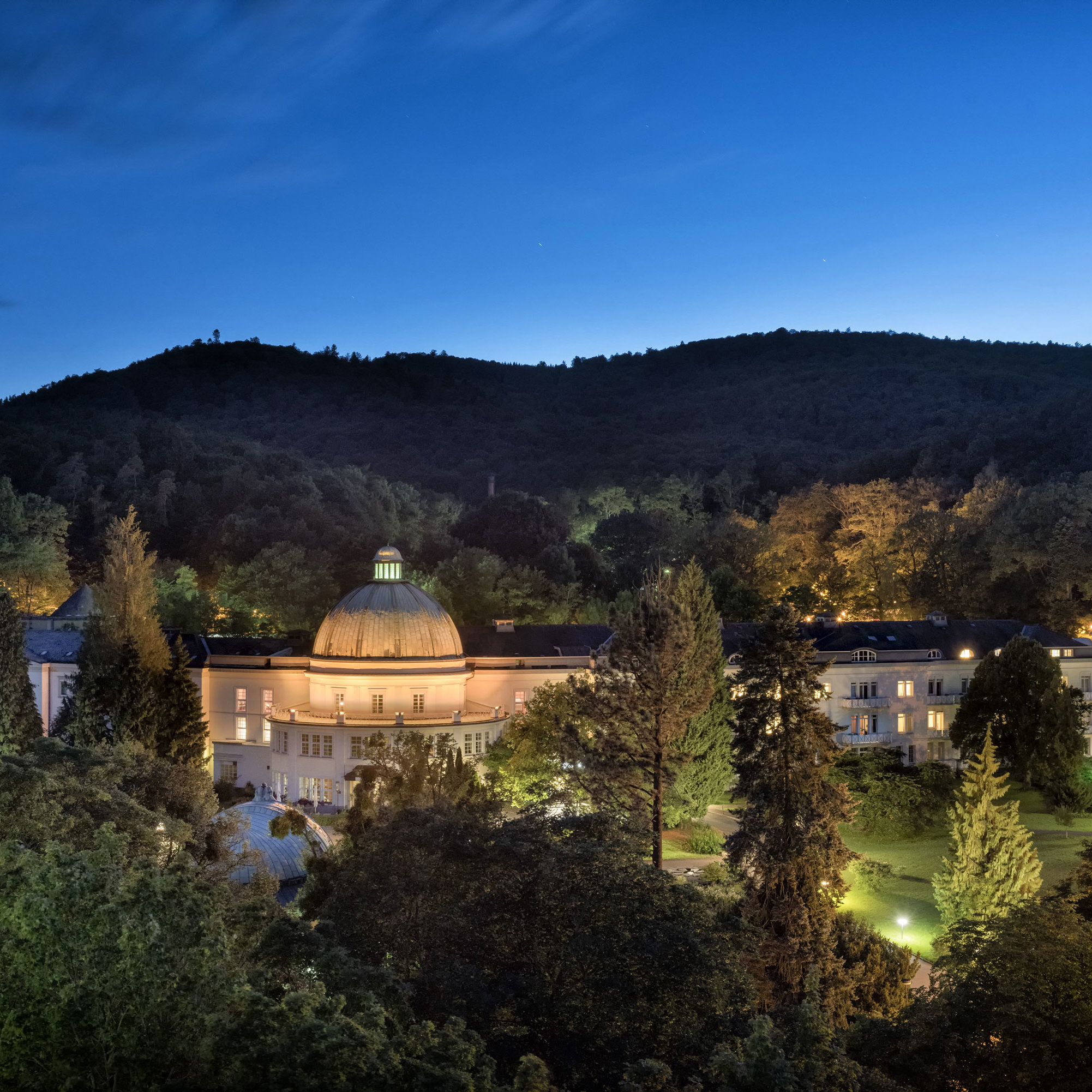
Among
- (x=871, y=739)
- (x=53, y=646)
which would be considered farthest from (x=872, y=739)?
(x=53, y=646)

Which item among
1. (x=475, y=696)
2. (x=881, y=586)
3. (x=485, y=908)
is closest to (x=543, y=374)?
(x=881, y=586)

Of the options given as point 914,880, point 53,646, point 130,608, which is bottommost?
point 914,880

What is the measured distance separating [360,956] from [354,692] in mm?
43307

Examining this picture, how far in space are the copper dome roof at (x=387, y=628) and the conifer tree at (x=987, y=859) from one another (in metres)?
32.4

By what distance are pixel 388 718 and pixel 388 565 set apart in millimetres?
9170

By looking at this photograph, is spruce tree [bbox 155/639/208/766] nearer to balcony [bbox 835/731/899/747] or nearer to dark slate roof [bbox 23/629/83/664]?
dark slate roof [bbox 23/629/83/664]

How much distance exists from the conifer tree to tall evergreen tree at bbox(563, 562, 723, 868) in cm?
974

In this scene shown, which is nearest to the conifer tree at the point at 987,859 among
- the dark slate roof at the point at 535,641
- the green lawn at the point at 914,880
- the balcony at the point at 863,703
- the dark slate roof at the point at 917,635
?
the green lawn at the point at 914,880

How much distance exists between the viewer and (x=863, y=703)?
67.7m

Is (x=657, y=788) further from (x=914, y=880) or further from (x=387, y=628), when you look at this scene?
(x=387, y=628)

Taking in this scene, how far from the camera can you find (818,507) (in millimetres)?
96750

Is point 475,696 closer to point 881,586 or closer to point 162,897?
point 881,586

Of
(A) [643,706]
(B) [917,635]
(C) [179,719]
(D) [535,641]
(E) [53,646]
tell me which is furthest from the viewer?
(D) [535,641]

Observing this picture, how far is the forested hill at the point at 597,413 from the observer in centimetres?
11269
